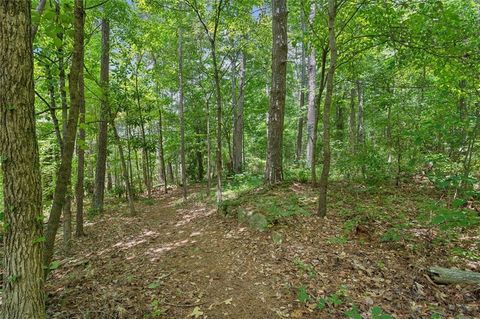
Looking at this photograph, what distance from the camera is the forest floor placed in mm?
3645

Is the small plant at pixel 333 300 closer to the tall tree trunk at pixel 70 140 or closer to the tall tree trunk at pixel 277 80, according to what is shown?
the tall tree trunk at pixel 70 140

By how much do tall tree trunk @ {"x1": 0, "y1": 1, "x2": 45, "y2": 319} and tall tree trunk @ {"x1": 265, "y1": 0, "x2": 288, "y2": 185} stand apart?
5.64m

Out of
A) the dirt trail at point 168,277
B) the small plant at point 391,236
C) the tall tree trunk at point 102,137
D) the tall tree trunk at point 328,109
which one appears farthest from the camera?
the tall tree trunk at point 102,137

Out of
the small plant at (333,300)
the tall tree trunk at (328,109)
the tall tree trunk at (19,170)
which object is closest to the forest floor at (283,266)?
the small plant at (333,300)

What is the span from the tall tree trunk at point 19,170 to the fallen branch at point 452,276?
491cm

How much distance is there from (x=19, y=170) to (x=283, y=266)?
3.68 m

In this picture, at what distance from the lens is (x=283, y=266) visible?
176 inches

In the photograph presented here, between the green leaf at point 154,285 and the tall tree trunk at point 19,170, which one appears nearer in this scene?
the tall tree trunk at point 19,170

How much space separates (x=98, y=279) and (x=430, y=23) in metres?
7.90

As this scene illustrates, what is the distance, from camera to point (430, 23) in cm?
564

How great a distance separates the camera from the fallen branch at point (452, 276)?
151 inches

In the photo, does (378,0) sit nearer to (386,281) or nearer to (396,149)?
(396,149)

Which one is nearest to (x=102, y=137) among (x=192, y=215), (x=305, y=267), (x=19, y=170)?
(x=192, y=215)

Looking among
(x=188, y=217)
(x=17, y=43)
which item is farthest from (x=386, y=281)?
(x=188, y=217)
